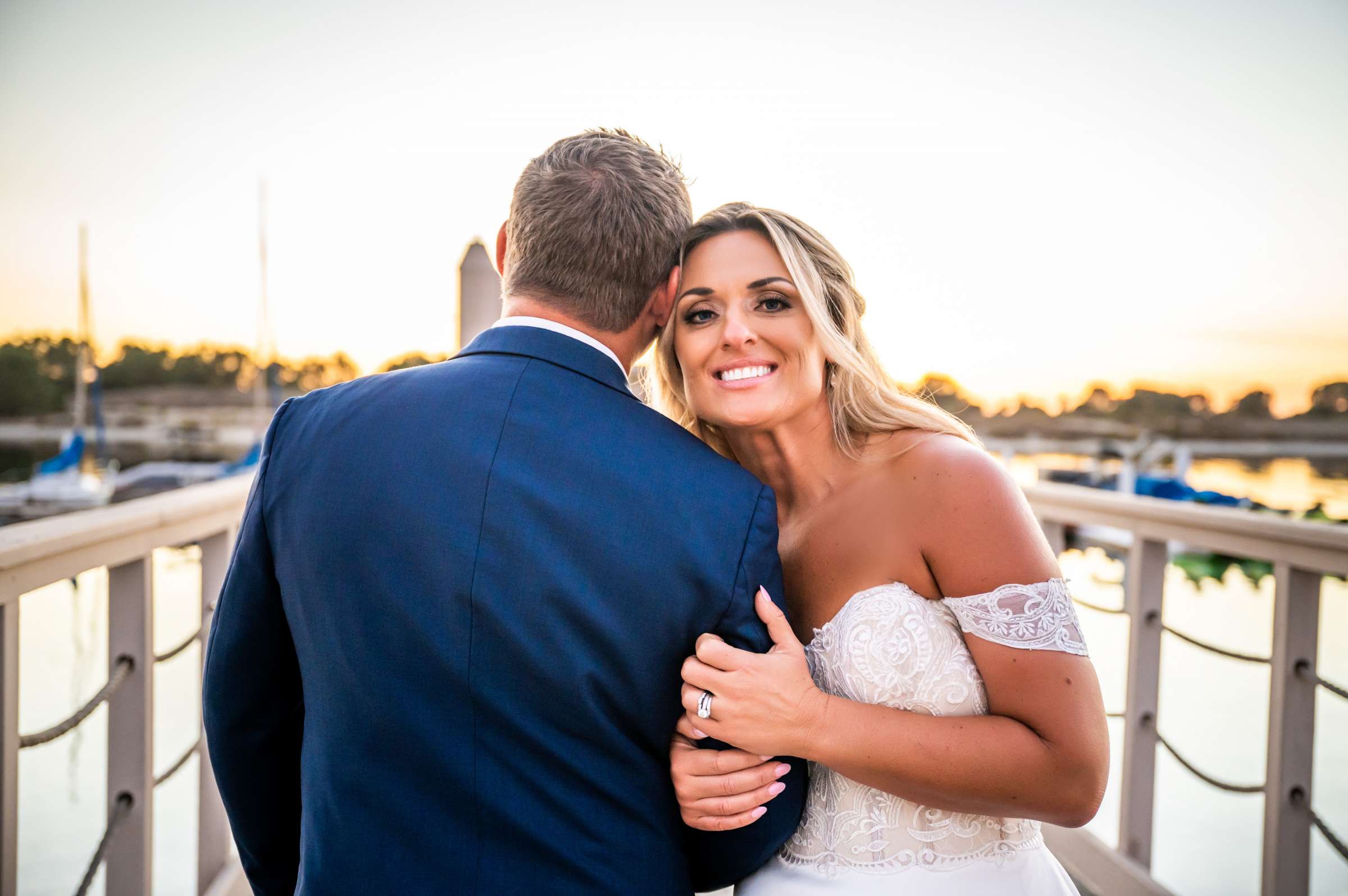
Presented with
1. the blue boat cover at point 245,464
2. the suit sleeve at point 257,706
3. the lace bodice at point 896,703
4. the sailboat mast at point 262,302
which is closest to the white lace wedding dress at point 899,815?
the lace bodice at point 896,703

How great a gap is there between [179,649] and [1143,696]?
9.98 ft

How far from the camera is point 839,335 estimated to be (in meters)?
1.81

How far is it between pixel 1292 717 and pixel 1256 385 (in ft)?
117

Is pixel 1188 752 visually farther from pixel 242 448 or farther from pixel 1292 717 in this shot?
pixel 242 448

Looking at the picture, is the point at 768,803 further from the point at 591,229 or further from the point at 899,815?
the point at 591,229

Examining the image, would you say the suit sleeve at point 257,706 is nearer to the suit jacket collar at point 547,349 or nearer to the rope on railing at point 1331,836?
the suit jacket collar at point 547,349

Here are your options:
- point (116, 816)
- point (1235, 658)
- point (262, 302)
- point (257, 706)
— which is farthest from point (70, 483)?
point (1235, 658)

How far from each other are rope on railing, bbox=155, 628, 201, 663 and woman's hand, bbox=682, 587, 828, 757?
1666mm

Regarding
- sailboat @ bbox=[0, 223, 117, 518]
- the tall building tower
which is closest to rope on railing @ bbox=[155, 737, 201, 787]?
the tall building tower

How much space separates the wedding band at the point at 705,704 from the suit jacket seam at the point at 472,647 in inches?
12.7

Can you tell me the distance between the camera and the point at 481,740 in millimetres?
1074

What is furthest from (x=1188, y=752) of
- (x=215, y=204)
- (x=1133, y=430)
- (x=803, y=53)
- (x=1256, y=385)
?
(x=1133, y=430)

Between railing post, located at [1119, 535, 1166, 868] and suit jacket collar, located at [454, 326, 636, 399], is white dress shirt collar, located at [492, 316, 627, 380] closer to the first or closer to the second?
suit jacket collar, located at [454, 326, 636, 399]

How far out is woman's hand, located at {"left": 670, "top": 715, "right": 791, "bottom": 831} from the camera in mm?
1212
